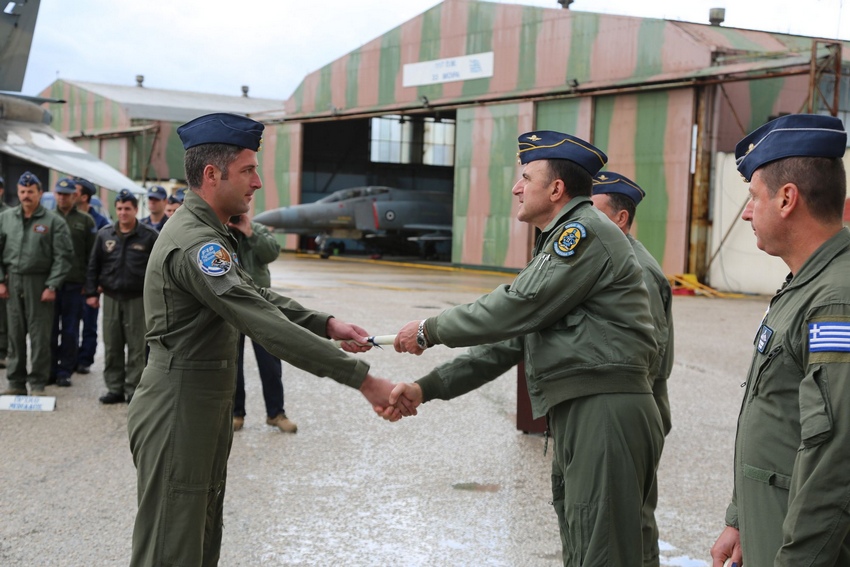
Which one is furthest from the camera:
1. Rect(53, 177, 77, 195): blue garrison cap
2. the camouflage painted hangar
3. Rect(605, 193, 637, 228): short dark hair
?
the camouflage painted hangar

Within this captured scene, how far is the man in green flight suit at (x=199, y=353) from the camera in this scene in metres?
3.08

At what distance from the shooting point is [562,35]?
22.6 meters

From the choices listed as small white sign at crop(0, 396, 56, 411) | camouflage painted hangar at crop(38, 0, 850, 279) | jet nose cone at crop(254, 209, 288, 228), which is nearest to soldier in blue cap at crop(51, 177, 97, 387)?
small white sign at crop(0, 396, 56, 411)

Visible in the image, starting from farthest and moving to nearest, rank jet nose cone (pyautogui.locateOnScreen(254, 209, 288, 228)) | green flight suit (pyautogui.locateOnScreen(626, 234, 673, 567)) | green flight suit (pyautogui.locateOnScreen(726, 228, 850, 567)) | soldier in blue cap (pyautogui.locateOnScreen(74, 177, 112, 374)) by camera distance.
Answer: jet nose cone (pyautogui.locateOnScreen(254, 209, 288, 228)) < soldier in blue cap (pyautogui.locateOnScreen(74, 177, 112, 374)) < green flight suit (pyautogui.locateOnScreen(626, 234, 673, 567)) < green flight suit (pyautogui.locateOnScreen(726, 228, 850, 567))

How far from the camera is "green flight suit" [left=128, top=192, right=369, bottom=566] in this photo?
3.07 metres

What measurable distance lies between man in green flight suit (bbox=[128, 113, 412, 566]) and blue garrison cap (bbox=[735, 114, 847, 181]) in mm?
1596

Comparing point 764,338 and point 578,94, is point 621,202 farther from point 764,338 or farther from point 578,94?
point 578,94

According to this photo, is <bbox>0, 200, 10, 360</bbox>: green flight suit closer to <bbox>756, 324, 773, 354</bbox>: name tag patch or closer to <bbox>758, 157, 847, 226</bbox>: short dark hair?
<bbox>756, 324, 773, 354</bbox>: name tag patch

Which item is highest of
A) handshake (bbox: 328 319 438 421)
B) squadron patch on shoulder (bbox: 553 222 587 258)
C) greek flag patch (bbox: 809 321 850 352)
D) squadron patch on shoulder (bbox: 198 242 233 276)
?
squadron patch on shoulder (bbox: 553 222 587 258)

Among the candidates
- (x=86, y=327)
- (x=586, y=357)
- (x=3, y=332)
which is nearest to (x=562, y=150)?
(x=586, y=357)

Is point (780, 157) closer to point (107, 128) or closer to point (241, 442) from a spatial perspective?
point (241, 442)

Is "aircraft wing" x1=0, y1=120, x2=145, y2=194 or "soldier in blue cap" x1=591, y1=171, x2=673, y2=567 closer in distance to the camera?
"soldier in blue cap" x1=591, y1=171, x2=673, y2=567

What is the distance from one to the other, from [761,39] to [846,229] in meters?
21.0

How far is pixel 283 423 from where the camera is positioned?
7.01 m
